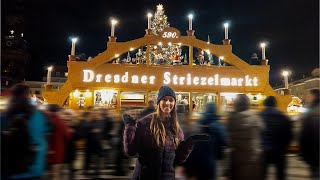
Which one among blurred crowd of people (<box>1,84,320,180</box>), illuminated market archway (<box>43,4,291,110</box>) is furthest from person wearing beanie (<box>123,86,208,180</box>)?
illuminated market archway (<box>43,4,291,110</box>)

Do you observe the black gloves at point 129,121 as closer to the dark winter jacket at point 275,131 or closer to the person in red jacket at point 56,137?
the dark winter jacket at point 275,131

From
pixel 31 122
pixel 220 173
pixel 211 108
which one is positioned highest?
pixel 211 108

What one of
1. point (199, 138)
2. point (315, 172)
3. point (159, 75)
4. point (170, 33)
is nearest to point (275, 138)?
point (315, 172)

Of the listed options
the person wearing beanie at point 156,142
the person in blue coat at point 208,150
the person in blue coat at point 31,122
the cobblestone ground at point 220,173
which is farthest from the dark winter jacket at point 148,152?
the cobblestone ground at point 220,173

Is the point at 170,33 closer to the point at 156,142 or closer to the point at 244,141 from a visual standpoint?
the point at 244,141

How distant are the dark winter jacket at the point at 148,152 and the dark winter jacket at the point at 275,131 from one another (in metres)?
3.37

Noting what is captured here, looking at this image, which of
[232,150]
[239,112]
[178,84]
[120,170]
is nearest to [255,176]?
[232,150]

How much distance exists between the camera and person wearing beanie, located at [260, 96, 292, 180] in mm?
5453

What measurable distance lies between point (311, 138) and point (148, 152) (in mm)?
3445

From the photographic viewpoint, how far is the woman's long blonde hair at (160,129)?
252 cm

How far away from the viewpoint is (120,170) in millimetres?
7418

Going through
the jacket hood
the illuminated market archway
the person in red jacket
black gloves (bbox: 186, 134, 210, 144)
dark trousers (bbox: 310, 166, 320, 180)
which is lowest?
dark trousers (bbox: 310, 166, 320, 180)

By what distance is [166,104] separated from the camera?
2658 mm

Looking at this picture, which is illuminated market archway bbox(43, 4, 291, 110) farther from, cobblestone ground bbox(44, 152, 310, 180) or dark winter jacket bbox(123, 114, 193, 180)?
dark winter jacket bbox(123, 114, 193, 180)
